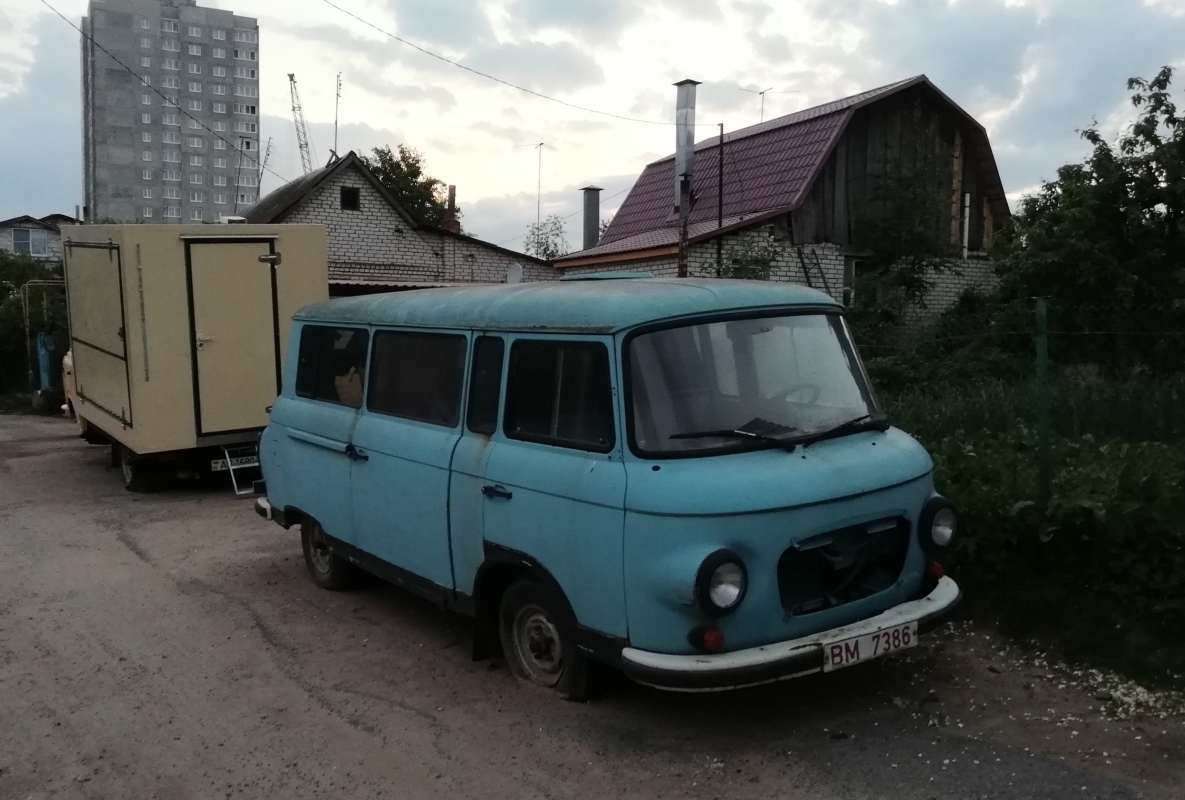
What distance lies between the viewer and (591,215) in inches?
1048

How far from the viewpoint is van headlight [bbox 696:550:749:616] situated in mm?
4012

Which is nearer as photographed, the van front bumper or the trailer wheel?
the van front bumper

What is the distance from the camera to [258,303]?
10.8m

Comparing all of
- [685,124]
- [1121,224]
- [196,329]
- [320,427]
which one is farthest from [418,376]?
[685,124]

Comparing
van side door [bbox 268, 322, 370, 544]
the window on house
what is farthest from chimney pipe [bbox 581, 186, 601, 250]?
the window on house

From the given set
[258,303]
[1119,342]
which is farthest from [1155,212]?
[258,303]

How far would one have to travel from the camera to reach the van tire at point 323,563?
275 inches

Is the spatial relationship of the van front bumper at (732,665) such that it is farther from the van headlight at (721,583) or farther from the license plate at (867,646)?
the van headlight at (721,583)

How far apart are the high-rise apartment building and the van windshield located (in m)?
97.3

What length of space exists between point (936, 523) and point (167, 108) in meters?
114

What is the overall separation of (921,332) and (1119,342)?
895 cm

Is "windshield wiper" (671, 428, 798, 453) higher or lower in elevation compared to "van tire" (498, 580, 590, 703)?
higher

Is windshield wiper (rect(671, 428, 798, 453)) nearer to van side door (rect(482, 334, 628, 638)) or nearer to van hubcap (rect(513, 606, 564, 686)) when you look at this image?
van side door (rect(482, 334, 628, 638))

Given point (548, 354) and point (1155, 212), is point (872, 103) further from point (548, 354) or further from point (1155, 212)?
point (548, 354)
